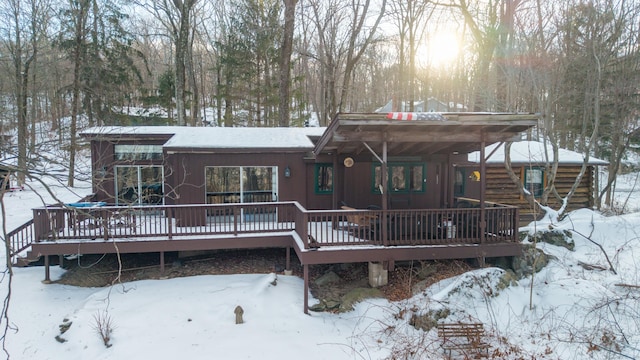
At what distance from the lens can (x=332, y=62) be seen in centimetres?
2288

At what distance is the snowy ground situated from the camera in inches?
240

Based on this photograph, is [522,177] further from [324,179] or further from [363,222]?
[363,222]

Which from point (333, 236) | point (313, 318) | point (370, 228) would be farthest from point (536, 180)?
point (313, 318)

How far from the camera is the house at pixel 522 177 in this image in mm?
12914

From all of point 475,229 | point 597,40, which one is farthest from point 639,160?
point 475,229

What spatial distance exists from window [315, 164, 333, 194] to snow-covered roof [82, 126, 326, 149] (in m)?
0.83

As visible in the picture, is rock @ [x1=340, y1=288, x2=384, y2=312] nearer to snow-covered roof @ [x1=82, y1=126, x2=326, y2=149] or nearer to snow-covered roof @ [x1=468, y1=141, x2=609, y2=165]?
snow-covered roof @ [x1=82, y1=126, x2=326, y2=149]

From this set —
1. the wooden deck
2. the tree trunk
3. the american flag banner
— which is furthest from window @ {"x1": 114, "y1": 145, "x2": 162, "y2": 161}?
the tree trunk

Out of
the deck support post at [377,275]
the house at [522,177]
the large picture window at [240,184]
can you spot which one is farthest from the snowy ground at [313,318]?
the house at [522,177]

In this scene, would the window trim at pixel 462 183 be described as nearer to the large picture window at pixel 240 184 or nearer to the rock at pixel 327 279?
the rock at pixel 327 279

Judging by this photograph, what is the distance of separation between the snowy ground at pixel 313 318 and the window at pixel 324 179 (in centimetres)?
348

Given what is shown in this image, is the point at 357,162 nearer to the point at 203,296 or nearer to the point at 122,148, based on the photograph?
the point at 203,296

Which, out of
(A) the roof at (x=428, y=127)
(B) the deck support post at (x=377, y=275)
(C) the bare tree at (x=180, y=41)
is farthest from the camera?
(C) the bare tree at (x=180, y=41)

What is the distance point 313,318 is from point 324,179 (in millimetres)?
4834
